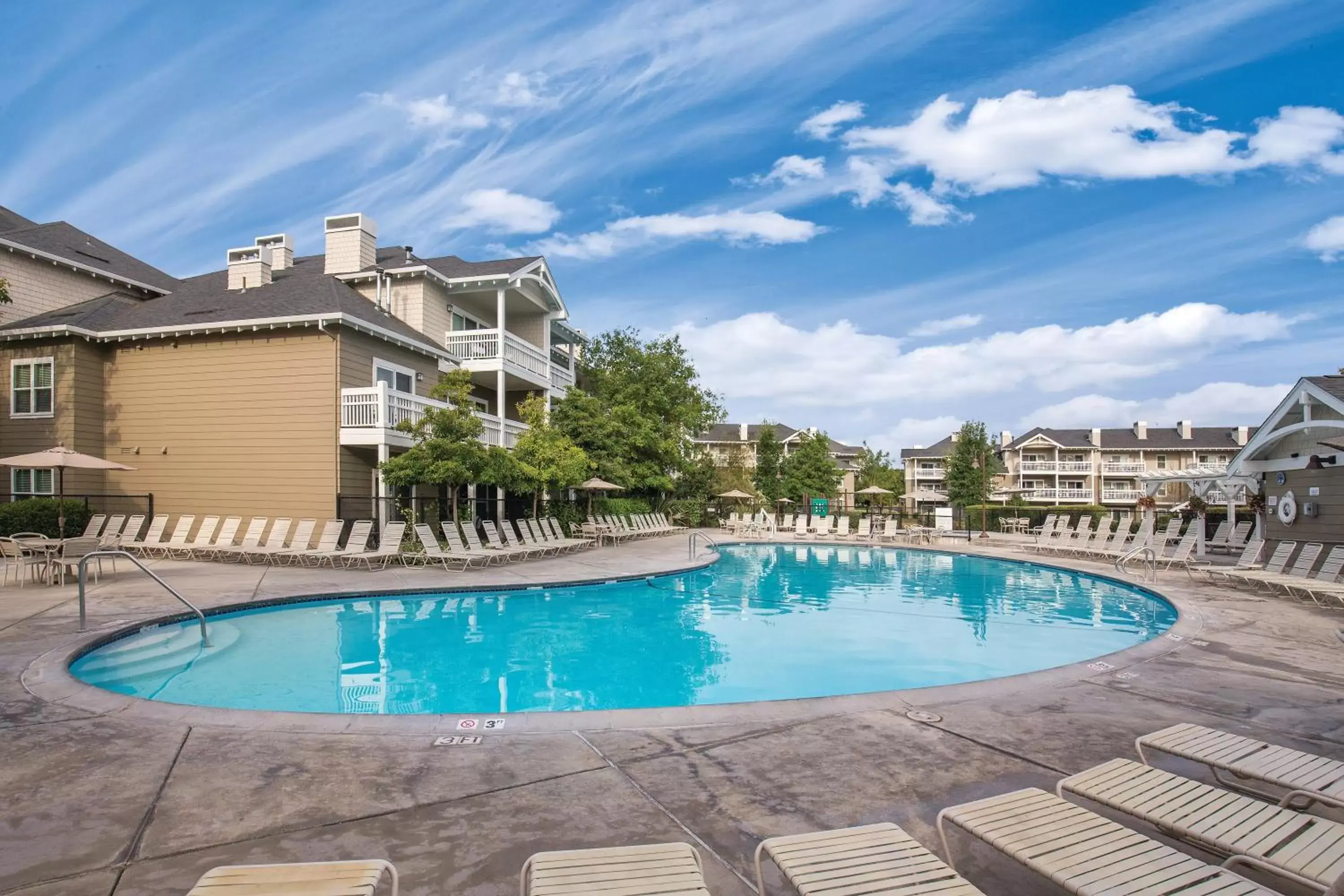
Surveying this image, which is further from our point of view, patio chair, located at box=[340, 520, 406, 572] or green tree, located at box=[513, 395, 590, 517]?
green tree, located at box=[513, 395, 590, 517]

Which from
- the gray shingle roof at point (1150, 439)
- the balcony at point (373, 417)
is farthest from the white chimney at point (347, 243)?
the gray shingle roof at point (1150, 439)

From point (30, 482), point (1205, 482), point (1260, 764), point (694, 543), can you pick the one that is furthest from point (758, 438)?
point (1260, 764)

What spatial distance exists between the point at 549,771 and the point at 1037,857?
265 centimetres

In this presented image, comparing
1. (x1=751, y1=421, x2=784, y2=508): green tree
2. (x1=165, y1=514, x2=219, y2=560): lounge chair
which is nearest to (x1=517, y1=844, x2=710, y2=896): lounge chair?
(x1=165, y1=514, x2=219, y2=560): lounge chair

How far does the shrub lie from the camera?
52.2ft

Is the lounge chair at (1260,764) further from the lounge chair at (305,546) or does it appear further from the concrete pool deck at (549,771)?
the lounge chair at (305,546)

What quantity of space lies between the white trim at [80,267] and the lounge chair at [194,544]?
864 cm

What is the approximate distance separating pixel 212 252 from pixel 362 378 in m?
14.9

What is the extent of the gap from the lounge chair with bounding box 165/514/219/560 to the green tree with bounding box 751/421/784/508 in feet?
A: 100

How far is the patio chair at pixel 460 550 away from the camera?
52.6 feet

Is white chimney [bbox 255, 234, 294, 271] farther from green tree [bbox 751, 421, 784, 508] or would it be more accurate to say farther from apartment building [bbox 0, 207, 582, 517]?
green tree [bbox 751, 421, 784, 508]

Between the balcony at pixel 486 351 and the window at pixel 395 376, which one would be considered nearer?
the window at pixel 395 376

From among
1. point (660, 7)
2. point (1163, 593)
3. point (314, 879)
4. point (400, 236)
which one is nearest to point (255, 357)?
point (400, 236)

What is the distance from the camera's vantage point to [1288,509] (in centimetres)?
1706
